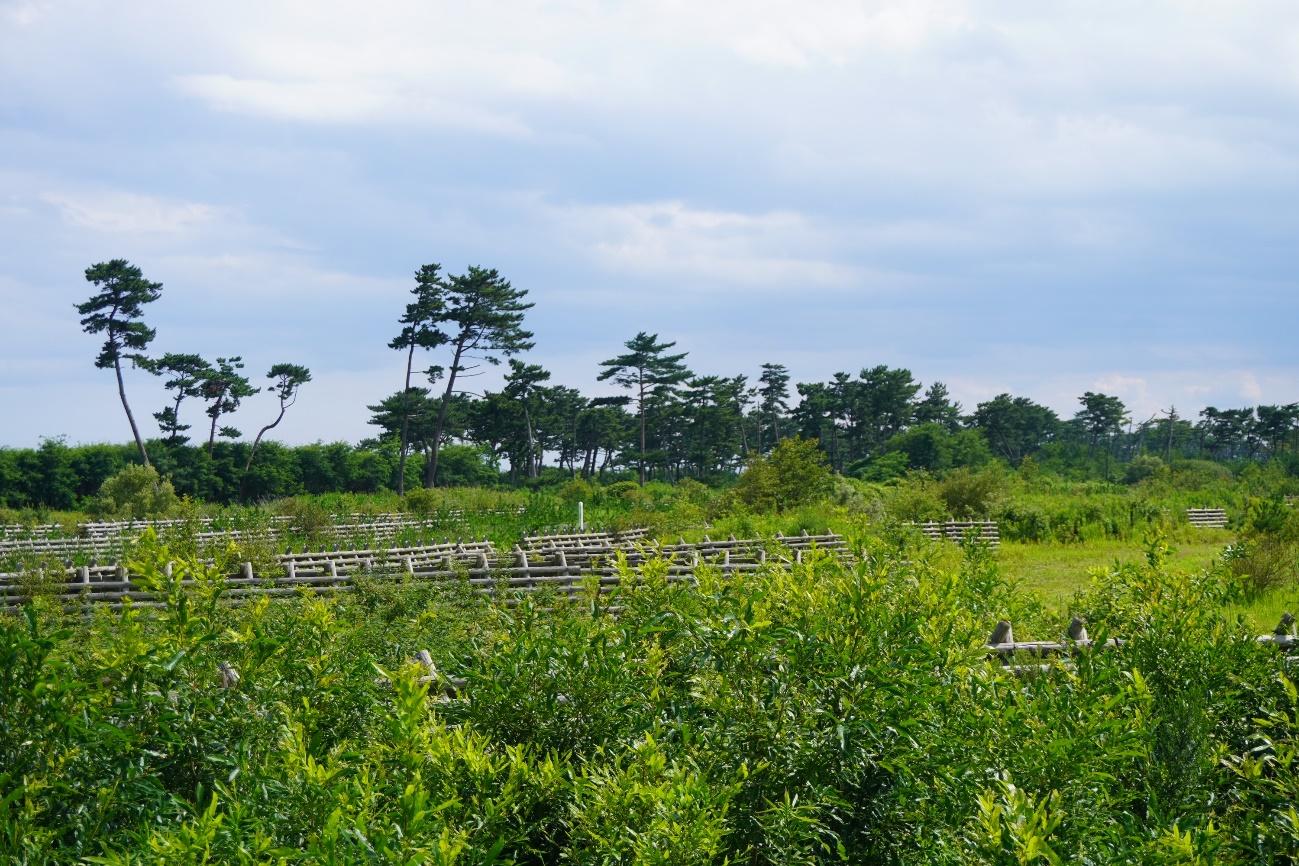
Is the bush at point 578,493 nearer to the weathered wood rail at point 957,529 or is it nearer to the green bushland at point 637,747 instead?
the weathered wood rail at point 957,529

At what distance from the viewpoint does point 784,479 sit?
23.3m

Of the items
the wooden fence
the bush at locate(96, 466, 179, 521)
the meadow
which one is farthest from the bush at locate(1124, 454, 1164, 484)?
the meadow

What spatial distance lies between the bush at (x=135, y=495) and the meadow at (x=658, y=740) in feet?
77.3

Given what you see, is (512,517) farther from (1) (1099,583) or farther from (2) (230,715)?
(2) (230,715)

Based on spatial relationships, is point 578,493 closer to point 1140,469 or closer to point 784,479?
point 784,479

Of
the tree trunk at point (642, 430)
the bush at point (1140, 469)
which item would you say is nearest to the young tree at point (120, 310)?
the tree trunk at point (642, 430)

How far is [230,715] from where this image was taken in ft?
9.77

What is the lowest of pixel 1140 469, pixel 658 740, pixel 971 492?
pixel 658 740

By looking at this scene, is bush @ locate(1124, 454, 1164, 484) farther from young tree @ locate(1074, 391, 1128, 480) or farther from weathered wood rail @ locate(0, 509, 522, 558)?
weathered wood rail @ locate(0, 509, 522, 558)

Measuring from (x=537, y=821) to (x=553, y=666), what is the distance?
62 centimetres

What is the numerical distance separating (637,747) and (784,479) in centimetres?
2093

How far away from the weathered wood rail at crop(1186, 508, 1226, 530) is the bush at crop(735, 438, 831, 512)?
8.89 metres

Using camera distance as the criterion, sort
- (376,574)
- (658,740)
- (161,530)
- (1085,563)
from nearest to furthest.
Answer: (658,740) → (376,574) → (1085,563) → (161,530)

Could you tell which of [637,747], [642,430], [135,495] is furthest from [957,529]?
[642,430]
